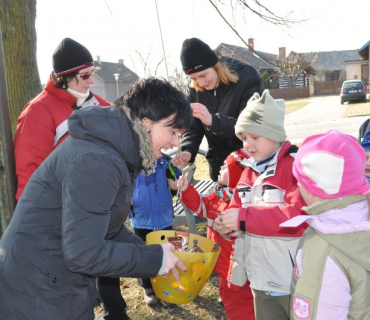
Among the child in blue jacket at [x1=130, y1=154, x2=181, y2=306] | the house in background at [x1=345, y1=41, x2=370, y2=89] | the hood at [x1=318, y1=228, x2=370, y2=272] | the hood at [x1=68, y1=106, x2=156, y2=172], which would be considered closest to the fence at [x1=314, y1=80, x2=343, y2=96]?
Answer: the house in background at [x1=345, y1=41, x2=370, y2=89]

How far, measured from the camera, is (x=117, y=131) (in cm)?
154

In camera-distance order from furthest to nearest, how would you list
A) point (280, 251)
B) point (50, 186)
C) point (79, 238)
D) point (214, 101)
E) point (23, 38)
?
1. point (23, 38)
2. point (214, 101)
3. point (280, 251)
4. point (50, 186)
5. point (79, 238)

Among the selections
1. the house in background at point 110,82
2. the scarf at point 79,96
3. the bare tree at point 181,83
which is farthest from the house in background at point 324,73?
the scarf at point 79,96

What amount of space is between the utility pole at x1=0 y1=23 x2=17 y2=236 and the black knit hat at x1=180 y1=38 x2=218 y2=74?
50.2 inches

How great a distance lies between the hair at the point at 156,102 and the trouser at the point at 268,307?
3.85 feet

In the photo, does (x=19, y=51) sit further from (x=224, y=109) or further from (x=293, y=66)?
(x=293, y=66)

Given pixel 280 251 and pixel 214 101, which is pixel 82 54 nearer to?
pixel 214 101

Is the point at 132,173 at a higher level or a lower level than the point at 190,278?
higher

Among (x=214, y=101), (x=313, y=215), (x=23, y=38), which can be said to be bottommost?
(x=313, y=215)

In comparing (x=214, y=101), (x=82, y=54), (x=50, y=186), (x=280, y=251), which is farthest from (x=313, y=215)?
(x=82, y=54)

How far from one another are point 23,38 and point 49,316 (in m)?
3.08

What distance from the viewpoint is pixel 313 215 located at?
164 centimetres

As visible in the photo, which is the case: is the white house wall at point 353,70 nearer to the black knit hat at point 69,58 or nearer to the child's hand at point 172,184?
the child's hand at point 172,184

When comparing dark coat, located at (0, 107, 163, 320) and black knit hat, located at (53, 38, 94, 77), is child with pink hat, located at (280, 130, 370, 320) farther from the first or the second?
black knit hat, located at (53, 38, 94, 77)
